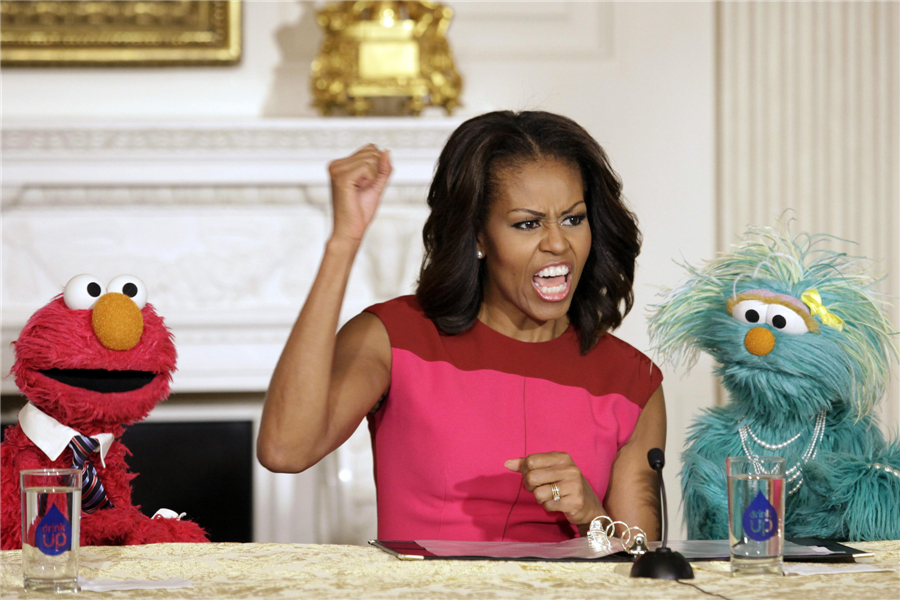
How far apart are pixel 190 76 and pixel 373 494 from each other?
1.10 meters

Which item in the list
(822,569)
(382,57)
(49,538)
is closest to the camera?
(49,538)

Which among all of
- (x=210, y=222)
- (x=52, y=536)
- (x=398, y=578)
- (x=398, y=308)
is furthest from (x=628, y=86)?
(x=52, y=536)

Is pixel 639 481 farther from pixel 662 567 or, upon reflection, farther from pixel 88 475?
pixel 88 475

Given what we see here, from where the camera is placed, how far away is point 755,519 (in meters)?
0.84

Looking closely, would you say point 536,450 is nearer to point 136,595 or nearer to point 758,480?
point 758,480

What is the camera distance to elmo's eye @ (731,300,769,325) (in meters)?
1.25

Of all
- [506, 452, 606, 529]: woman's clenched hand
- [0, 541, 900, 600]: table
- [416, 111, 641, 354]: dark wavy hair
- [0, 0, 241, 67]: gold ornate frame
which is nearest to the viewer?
[0, 541, 900, 600]: table

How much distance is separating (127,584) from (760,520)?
0.56 metres

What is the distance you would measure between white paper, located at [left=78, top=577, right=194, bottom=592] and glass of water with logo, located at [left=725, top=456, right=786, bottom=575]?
48cm

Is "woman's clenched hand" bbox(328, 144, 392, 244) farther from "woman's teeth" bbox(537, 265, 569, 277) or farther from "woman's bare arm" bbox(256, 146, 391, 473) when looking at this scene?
"woman's teeth" bbox(537, 265, 569, 277)

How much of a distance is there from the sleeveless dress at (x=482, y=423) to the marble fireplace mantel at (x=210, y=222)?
0.80m

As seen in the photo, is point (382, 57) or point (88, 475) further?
point (382, 57)

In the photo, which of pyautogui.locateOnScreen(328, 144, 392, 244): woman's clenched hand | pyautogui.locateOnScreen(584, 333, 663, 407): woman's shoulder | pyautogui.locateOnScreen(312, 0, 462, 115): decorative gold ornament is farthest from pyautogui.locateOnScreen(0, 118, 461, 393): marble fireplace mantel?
pyautogui.locateOnScreen(328, 144, 392, 244): woman's clenched hand

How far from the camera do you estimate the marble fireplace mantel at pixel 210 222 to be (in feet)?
7.03
